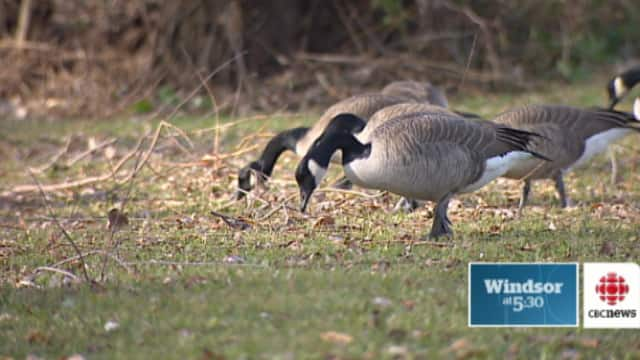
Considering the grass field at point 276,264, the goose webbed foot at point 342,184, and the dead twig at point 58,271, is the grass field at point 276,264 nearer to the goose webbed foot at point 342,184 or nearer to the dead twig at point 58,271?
the dead twig at point 58,271

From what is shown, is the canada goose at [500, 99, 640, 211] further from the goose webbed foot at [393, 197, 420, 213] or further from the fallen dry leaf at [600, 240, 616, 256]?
the fallen dry leaf at [600, 240, 616, 256]

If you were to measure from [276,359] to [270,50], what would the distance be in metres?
14.5

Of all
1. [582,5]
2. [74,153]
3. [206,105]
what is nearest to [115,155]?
[74,153]

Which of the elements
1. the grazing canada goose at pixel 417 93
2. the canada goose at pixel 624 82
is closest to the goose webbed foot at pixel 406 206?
the grazing canada goose at pixel 417 93

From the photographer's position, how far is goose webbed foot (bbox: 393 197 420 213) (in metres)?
10.4

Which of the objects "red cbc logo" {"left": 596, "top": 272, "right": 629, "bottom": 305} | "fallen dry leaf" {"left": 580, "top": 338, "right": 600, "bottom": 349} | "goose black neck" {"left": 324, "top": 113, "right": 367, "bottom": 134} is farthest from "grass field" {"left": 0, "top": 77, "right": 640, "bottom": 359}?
"goose black neck" {"left": 324, "top": 113, "right": 367, "bottom": 134}

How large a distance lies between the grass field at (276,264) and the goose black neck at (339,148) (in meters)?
0.64

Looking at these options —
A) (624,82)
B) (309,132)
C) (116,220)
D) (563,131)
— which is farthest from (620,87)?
(116,220)

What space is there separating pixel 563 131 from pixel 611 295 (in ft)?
13.0

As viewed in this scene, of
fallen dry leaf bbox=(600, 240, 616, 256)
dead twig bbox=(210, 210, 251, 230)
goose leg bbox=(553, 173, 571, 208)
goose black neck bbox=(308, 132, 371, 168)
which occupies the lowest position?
fallen dry leaf bbox=(600, 240, 616, 256)

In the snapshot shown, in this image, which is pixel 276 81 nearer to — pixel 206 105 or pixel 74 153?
pixel 206 105

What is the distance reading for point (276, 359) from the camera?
5711mm

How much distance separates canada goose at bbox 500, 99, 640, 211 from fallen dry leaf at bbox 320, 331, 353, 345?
4589 millimetres

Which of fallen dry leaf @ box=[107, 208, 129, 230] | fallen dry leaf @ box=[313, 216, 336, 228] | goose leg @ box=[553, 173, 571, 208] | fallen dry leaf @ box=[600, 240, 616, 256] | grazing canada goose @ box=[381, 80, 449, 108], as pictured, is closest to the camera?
fallen dry leaf @ box=[600, 240, 616, 256]
